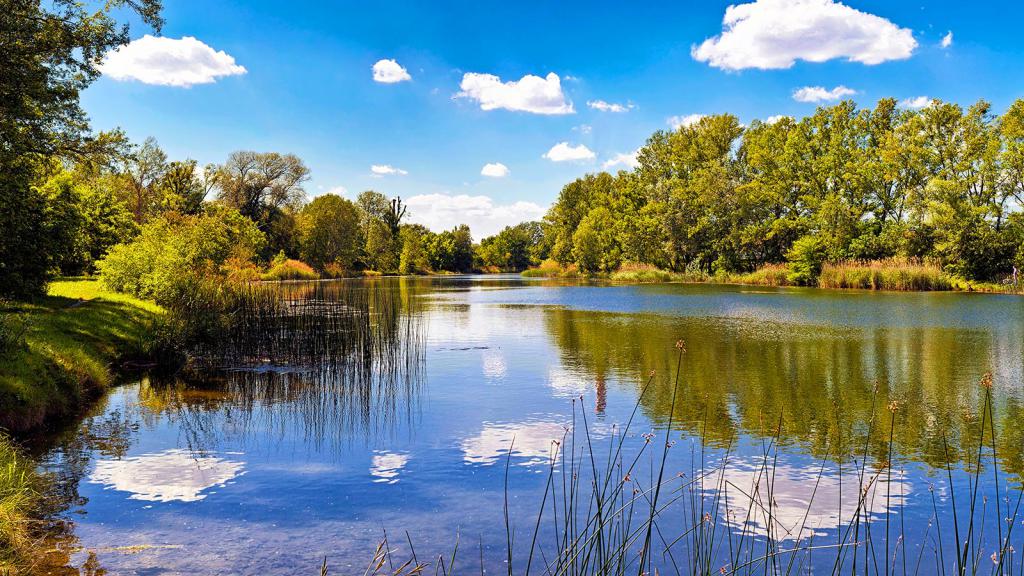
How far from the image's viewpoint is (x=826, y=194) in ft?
161

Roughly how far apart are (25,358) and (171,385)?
3041 millimetres

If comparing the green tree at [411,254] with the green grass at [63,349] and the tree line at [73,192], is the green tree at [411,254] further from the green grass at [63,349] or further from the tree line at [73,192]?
the green grass at [63,349]

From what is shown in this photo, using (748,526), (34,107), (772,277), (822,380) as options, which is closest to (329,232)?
(772,277)

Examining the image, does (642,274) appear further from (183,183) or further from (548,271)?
(183,183)

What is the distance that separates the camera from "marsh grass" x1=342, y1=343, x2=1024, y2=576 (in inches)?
177

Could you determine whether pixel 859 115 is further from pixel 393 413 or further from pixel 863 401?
pixel 393 413

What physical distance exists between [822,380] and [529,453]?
6.58m

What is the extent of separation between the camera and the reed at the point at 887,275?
3612cm

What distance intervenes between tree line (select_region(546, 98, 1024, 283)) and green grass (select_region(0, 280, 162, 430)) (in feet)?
130

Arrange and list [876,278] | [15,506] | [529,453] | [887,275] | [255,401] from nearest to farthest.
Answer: [15,506], [529,453], [255,401], [887,275], [876,278]

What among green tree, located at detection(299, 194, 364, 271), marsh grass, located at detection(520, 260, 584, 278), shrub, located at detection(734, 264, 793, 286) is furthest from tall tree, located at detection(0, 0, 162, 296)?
marsh grass, located at detection(520, 260, 584, 278)

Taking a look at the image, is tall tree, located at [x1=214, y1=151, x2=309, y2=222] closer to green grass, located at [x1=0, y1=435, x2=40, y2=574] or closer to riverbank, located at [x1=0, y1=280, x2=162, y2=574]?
riverbank, located at [x1=0, y1=280, x2=162, y2=574]

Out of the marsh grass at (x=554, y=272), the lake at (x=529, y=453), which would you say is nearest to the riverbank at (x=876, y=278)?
the lake at (x=529, y=453)

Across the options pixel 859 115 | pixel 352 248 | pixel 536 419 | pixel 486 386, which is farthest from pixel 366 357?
pixel 352 248
